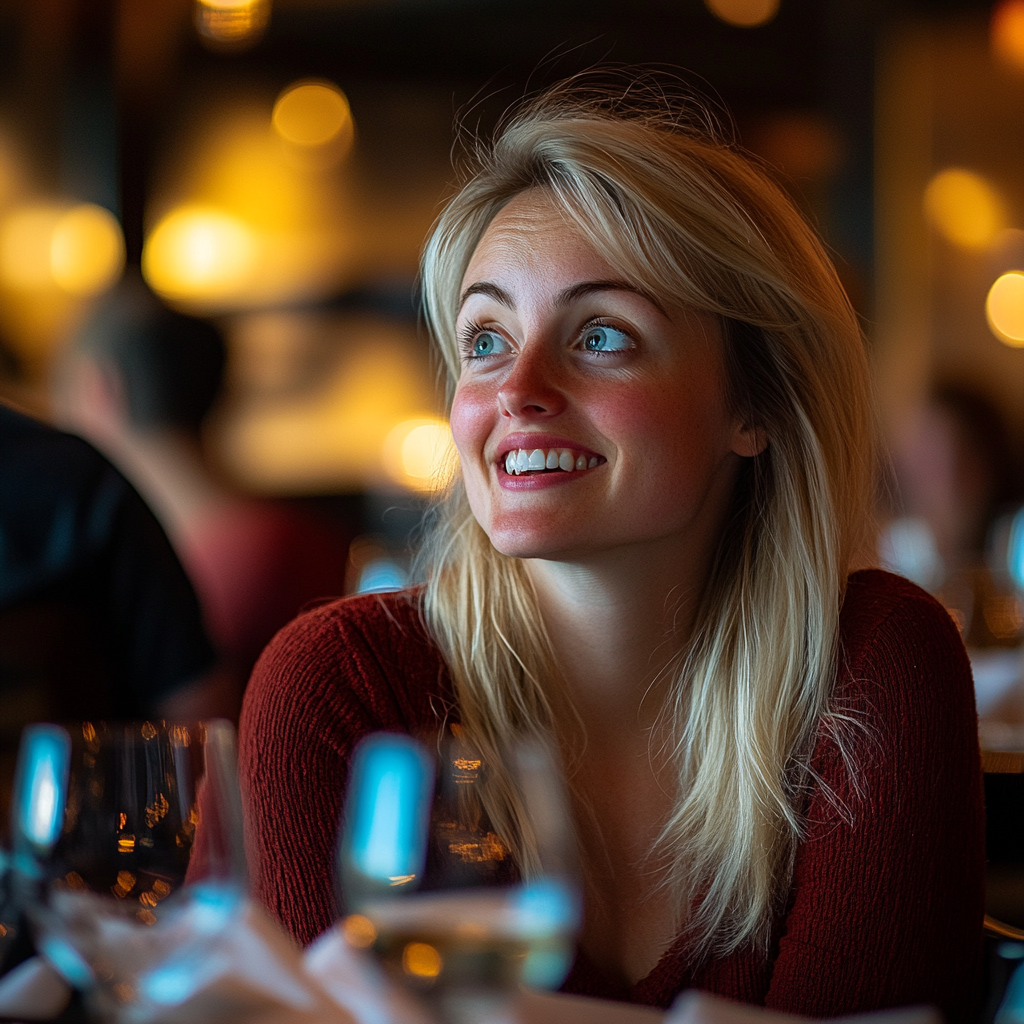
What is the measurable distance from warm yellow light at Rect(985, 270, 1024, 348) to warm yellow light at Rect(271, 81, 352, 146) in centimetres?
302

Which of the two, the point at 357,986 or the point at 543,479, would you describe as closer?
the point at 357,986

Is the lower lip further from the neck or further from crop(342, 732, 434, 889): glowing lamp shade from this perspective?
crop(342, 732, 434, 889): glowing lamp shade

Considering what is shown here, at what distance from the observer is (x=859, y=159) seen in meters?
5.69

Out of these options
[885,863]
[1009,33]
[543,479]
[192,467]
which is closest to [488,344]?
[543,479]

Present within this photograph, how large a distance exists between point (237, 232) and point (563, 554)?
4855 millimetres

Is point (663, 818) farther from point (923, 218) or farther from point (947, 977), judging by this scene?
point (923, 218)

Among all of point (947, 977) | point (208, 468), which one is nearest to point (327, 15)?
point (208, 468)

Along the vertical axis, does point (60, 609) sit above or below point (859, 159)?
below

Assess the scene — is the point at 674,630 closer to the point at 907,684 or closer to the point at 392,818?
the point at 907,684

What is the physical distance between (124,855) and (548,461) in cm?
65

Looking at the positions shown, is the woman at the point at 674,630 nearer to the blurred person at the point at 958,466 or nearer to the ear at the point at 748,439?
the ear at the point at 748,439

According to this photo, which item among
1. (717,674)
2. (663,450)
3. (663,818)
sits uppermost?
(663,450)

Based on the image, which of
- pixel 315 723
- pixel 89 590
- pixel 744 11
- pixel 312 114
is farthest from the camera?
pixel 312 114

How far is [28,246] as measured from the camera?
17.6 feet
